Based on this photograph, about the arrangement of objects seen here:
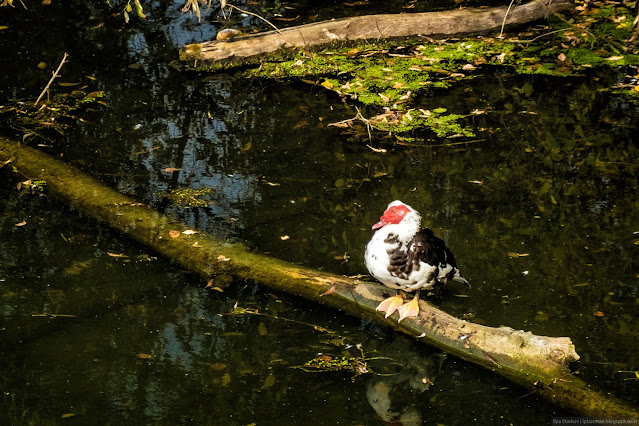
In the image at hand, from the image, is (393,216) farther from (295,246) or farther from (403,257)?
(295,246)

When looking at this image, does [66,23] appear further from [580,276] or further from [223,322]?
[580,276]

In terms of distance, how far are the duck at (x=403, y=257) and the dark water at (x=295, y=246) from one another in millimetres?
347

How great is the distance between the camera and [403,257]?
4.36 meters

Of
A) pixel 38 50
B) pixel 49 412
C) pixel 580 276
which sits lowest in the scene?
pixel 580 276

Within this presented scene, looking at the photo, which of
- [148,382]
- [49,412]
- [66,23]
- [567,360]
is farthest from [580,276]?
[66,23]

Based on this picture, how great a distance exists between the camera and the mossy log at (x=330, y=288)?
3.97 meters

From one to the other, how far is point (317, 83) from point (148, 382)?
4.83 m

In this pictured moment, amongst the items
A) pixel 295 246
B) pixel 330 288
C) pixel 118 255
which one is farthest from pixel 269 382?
pixel 118 255

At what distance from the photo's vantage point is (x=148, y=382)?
440 cm

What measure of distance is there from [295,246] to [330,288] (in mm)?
1062

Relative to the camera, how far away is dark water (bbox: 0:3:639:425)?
14.1 ft

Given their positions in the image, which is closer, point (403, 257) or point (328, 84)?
point (403, 257)

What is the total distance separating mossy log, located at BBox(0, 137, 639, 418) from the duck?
0.10 m

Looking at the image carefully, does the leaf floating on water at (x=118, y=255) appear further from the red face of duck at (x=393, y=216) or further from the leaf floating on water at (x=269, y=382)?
the red face of duck at (x=393, y=216)
